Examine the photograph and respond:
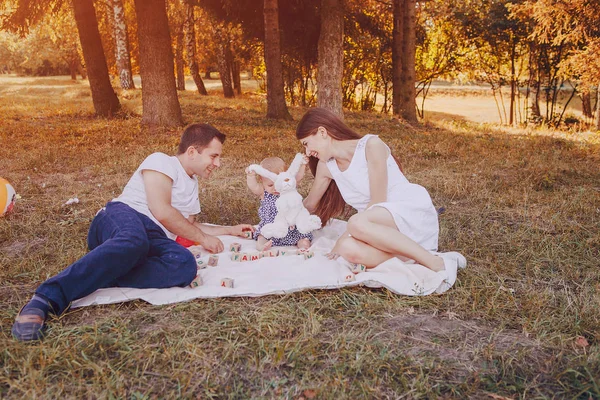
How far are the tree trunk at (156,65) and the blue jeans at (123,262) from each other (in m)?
6.99

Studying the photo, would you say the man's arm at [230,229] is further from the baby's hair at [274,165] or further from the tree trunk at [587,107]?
the tree trunk at [587,107]

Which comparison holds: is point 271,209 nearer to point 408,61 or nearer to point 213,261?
point 213,261

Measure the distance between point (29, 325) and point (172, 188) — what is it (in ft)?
4.66

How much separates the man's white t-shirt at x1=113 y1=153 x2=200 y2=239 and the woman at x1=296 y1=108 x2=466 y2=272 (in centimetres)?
94

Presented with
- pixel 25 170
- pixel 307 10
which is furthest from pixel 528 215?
pixel 307 10

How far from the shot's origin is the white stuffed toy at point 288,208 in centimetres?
391

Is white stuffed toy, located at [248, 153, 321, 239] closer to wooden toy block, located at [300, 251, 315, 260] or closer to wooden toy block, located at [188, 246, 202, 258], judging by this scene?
wooden toy block, located at [300, 251, 315, 260]

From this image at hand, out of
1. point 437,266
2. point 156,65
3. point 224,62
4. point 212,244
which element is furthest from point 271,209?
point 224,62

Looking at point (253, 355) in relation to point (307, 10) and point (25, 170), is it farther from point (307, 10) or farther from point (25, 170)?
point (307, 10)

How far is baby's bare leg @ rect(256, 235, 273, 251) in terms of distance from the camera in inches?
161

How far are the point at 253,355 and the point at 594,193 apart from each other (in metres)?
4.52

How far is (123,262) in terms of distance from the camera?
291cm

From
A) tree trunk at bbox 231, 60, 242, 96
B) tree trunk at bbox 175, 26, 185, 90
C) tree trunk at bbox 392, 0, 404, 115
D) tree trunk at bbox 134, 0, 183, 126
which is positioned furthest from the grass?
tree trunk at bbox 175, 26, 185, 90

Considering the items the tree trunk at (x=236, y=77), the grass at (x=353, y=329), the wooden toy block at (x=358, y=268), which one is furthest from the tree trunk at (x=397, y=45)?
the tree trunk at (x=236, y=77)
